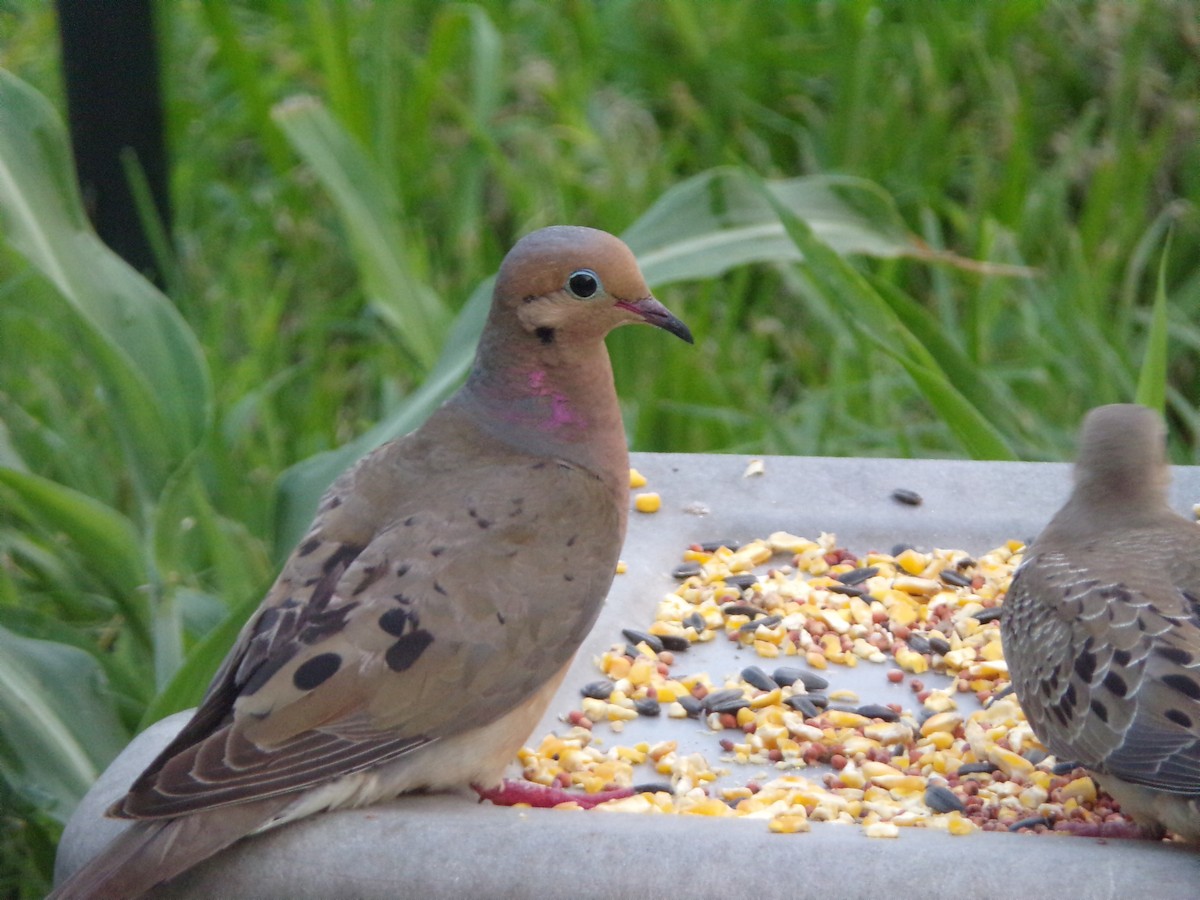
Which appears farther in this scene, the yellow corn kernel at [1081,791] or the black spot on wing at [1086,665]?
the yellow corn kernel at [1081,791]

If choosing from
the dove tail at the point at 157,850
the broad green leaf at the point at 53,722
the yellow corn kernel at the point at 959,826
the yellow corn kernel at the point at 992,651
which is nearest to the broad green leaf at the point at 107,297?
the broad green leaf at the point at 53,722

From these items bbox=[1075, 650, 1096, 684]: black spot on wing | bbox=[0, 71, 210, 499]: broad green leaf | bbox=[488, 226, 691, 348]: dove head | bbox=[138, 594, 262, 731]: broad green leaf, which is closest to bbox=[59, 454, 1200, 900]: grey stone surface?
bbox=[1075, 650, 1096, 684]: black spot on wing

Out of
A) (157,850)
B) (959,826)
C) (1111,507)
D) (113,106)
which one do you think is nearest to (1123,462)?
(1111,507)

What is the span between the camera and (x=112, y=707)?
3.26 meters

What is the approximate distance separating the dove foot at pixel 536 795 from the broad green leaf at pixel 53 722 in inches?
40.1

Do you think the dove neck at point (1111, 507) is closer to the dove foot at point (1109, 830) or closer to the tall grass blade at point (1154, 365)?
the dove foot at point (1109, 830)

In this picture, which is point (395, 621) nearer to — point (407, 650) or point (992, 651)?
point (407, 650)

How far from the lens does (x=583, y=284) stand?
2855mm

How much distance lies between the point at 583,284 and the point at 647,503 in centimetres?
62

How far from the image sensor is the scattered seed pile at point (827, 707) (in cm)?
243

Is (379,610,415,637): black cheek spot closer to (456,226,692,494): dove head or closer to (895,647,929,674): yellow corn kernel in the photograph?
(456,226,692,494): dove head

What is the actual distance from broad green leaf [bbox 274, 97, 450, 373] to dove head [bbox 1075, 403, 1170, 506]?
2029 mm

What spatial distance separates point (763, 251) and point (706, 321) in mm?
1005

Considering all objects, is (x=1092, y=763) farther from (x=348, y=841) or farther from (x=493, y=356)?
(x=493, y=356)
